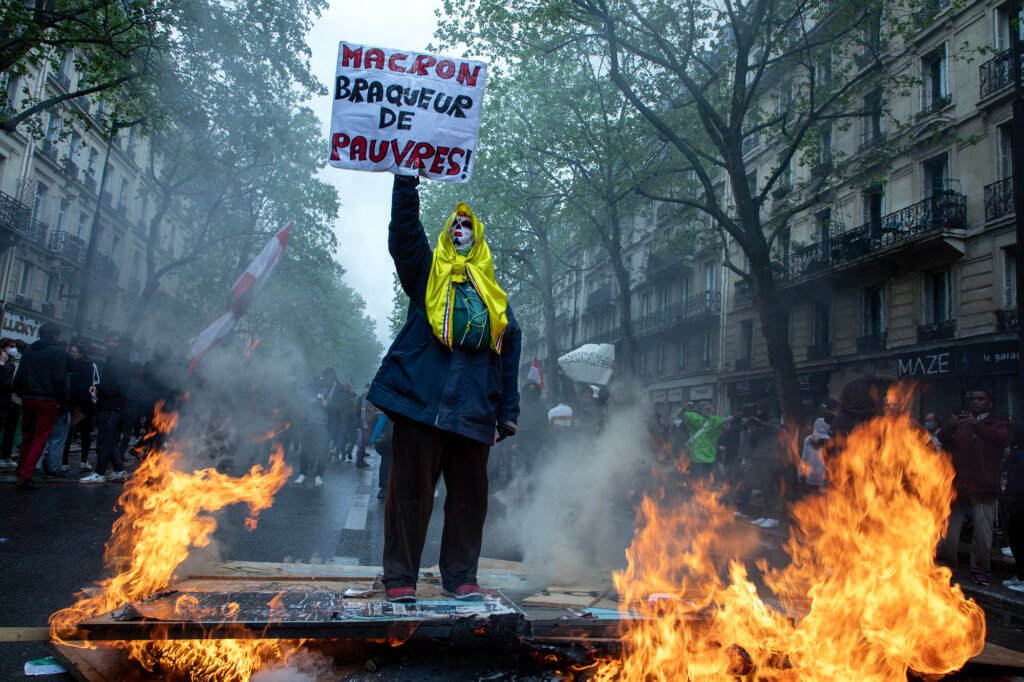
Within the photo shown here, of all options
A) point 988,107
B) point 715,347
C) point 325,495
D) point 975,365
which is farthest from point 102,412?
point 715,347

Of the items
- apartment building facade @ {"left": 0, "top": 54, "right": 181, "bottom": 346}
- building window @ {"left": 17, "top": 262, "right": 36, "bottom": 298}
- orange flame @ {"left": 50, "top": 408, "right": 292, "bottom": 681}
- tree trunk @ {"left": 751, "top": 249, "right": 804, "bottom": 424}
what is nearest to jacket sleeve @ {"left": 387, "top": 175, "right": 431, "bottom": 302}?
orange flame @ {"left": 50, "top": 408, "right": 292, "bottom": 681}

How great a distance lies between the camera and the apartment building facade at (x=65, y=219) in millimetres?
28031

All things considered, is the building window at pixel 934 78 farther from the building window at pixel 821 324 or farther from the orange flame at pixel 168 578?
the orange flame at pixel 168 578

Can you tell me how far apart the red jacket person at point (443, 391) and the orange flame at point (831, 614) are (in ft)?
3.09

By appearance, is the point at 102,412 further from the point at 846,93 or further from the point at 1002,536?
the point at 846,93

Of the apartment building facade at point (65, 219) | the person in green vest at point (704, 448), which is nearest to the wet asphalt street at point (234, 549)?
the person in green vest at point (704, 448)

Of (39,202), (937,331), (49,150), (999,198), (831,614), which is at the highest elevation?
(49,150)

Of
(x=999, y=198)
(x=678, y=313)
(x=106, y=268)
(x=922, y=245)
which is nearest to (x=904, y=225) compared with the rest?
(x=922, y=245)

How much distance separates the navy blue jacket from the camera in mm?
3654

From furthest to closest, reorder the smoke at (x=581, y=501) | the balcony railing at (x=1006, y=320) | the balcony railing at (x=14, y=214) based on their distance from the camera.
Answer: the balcony railing at (x=14, y=214), the balcony railing at (x=1006, y=320), the smoke at (x=581, y=501)

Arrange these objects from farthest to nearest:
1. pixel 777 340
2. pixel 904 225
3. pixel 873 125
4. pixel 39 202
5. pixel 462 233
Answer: pixel 39 202, pixel 873 125, pixel 904 225, pixel 777 340, pixel 462 233

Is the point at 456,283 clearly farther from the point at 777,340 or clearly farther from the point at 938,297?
the point at 938,297

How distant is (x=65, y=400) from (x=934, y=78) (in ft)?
75.6

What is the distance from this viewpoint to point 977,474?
303 inches
